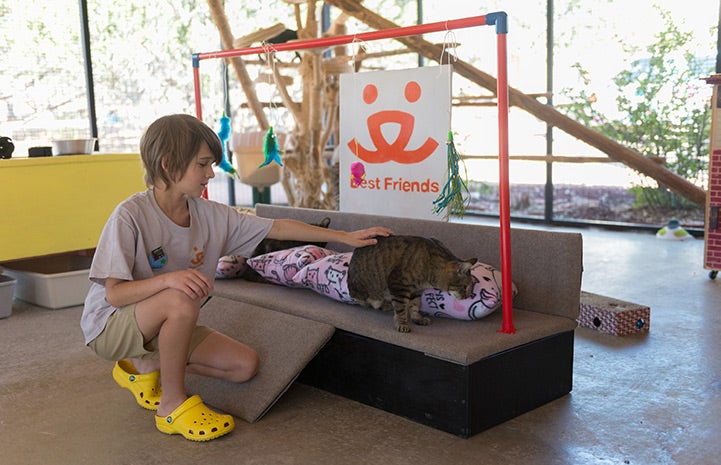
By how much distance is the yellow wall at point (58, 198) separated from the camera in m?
4.27

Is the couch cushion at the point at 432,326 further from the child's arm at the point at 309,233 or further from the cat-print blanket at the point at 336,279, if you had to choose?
the child's arm at the point at 309,233

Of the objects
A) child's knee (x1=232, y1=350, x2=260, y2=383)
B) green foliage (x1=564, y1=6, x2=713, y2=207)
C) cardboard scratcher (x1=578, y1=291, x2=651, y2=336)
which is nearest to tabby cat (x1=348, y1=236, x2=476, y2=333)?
child's knee (x1=232, y1=350, x2=260, y2=383)

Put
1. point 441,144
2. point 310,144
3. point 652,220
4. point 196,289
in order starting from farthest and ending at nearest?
point 652,220
point 310,144
point 441,144
point 196,289

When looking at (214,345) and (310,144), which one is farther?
(310,144)

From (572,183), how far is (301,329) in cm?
511

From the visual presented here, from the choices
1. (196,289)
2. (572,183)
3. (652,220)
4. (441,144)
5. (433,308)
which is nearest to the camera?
(196,289)

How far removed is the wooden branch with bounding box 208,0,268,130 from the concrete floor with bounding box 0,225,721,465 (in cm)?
267

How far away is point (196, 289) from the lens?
7.41 feet

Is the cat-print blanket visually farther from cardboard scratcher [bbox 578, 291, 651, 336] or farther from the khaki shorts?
cardboard scratcher [bbox 578, 291, 651, 336]

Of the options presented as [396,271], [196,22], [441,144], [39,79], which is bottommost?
[396,271]

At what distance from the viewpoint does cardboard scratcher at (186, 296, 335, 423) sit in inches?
102

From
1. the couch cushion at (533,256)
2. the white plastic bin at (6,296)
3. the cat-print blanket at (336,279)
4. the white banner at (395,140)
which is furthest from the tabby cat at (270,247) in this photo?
the white plastic bin at (6,296)

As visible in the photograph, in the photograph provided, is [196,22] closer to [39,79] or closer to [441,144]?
[39,79]

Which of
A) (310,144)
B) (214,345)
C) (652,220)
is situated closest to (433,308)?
(214,345)
